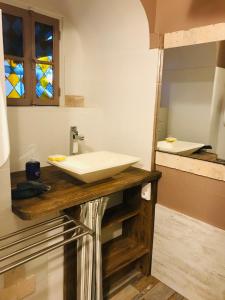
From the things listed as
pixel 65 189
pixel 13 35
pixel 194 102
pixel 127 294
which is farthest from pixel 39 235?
pixel 13 35

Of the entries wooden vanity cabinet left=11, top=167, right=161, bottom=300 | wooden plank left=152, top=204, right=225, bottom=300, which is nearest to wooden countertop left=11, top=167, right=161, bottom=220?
wooden vanity cabinet left=11, top=167, right=161, bottom=300

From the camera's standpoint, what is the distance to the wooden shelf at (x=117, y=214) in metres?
1.79

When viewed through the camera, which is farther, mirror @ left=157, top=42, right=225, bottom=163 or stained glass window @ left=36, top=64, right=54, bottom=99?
stained glass window @ left=36, top=64, right=54, bottom=99

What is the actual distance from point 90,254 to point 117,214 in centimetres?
50

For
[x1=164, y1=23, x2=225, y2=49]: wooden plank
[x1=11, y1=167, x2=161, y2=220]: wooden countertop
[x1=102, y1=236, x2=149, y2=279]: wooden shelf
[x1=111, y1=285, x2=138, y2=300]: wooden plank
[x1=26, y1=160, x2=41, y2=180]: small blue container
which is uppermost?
[x1=164, y1=23, x2=225, y2=49]: wooden plank

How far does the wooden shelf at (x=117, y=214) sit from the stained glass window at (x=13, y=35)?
1.39 meters

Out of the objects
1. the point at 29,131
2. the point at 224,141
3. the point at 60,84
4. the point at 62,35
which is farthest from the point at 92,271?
the point at 62,35

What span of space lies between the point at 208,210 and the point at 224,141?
0.48m

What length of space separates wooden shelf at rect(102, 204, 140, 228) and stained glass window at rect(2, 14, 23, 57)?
4.54 feet

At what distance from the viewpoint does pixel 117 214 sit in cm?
193

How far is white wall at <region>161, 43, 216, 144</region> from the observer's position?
164cm

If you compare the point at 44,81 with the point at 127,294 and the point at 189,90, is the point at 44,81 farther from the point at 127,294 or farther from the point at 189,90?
the point at 127,294

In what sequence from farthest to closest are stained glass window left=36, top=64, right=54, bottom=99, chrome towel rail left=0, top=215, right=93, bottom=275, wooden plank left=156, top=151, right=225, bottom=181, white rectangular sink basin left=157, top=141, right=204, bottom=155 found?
stained glass window left=36, top=64, right=54, bottom=99 < white rectangular sink basin left=157, top=141, right=204, bottom=155 < wooden plank left=156, top=151, right=225, bottom=181 < chrome towel rail left=0, top=215, right=93, bottom=275

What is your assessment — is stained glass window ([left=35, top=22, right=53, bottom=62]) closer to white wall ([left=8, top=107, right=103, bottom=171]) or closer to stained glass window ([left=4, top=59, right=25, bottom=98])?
stained glass window ([left=4, top=59, right=25, bottom=98])
